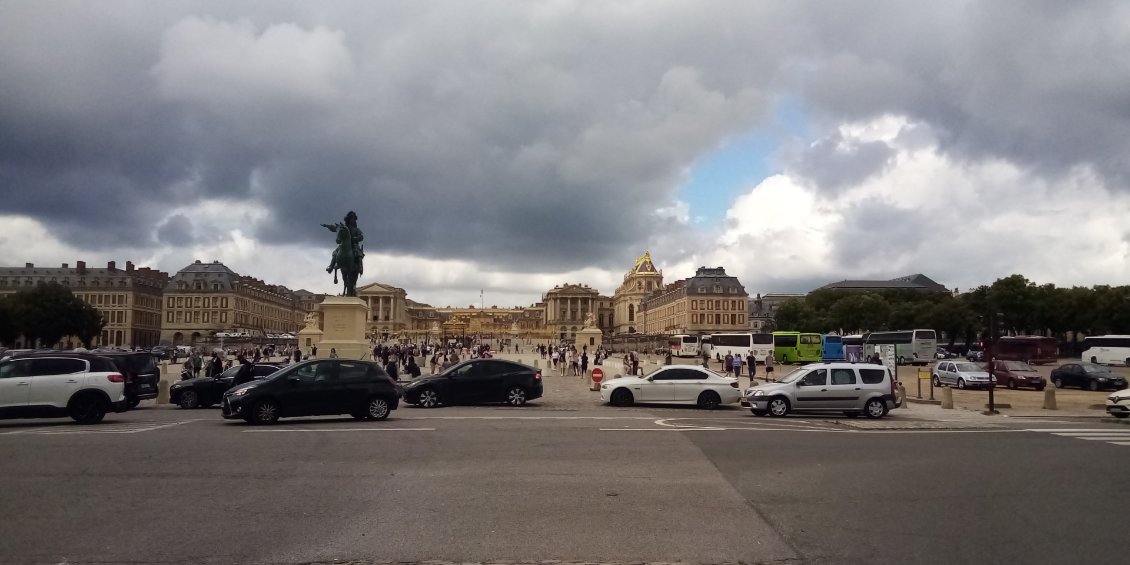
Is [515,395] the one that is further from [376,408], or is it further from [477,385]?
[376,408]

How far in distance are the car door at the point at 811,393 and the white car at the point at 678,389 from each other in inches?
111

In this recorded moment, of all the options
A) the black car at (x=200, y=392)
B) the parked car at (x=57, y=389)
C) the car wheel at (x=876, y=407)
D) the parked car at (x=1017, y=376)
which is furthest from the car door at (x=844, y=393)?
the parked car at (x=1017, y=376)

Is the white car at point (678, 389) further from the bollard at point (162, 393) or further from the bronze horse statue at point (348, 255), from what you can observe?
the bronze horse statue at point (348, 255)

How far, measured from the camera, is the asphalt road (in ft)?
27.2

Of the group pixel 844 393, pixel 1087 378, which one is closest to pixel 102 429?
pixel 844 393

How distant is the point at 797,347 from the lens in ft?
238

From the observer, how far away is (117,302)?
14750 centimetres

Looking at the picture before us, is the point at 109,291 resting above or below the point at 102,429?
above

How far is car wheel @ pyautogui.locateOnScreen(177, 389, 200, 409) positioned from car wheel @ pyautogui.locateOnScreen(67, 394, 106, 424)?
7.02 m

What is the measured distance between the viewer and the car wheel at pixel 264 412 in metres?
19.4

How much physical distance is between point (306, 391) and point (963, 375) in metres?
34.0

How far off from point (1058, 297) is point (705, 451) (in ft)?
321

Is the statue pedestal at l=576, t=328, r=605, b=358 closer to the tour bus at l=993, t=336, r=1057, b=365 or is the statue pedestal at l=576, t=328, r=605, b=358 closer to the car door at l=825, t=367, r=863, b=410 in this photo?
the tour bus at l=993, t=336, r=1057, b=365

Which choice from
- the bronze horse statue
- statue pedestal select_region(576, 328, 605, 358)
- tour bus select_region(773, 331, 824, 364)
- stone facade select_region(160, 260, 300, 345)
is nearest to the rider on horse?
the bronze horse statue
